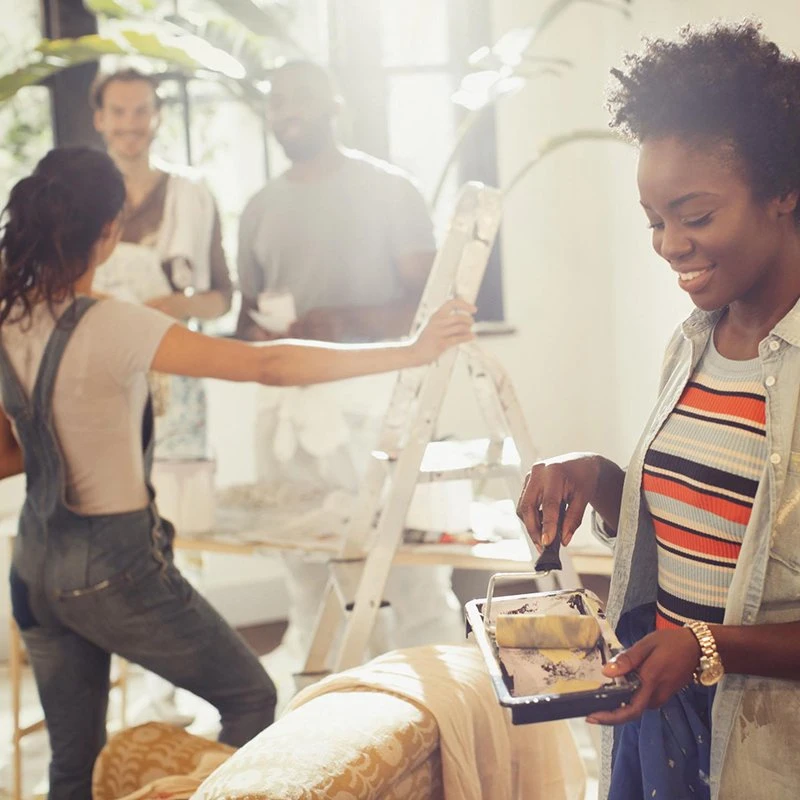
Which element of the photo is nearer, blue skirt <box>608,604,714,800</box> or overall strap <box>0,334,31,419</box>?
blue skirt <box>608,604,714,800</box>

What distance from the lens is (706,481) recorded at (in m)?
1.16

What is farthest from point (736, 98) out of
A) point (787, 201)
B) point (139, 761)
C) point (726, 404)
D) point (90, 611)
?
point (139, 761)

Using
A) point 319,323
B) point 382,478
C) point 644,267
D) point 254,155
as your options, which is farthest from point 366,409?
point 254,155

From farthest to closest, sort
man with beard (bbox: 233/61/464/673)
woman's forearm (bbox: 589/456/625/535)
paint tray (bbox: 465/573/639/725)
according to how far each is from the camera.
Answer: man with beard (bbox: 233/61/464/673) < woman's forearm (bbox: 589/456/625/535) < paint tray (bbox: 465/573/639/725)

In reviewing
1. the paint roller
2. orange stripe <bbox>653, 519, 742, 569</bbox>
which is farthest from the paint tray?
orange stripe <bbox>653, 519, 742, 569</bbox>

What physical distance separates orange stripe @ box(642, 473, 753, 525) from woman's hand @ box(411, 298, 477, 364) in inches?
29.9

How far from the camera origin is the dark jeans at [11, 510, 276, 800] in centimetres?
192

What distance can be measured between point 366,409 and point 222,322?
1.74 metres

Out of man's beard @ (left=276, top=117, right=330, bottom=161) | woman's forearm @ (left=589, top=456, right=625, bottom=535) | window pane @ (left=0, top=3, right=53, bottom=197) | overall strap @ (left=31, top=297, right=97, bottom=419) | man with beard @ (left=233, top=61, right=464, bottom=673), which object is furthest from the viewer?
window pane @ (left=0, top=3, right=53, bottom=197)

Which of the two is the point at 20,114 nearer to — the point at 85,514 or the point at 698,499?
the point at 85,514

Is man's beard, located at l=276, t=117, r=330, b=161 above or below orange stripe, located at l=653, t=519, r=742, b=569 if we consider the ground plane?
above

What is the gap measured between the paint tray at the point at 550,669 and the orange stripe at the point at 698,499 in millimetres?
143

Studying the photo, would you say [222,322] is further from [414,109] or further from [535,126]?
[535,126]

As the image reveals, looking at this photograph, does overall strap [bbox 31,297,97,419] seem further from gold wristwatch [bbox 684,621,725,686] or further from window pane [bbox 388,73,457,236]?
window pane [bbox 388,73,457,236]
